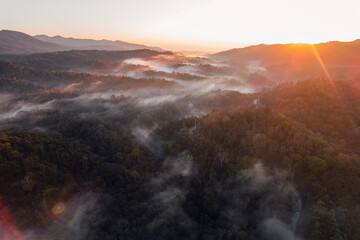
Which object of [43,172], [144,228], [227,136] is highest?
[227,136]

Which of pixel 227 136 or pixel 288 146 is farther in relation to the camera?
pixel 227 136

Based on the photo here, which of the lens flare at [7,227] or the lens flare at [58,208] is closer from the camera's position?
the lens flare at [7,227]

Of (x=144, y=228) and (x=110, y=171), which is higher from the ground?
(x=110, y=171)

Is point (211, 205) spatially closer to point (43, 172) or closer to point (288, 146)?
point (288, 146)

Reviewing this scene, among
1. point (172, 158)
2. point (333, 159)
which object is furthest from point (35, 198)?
point (333, 159)

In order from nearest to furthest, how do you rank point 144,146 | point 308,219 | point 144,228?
point 308,219, point 144,228, point 144,146

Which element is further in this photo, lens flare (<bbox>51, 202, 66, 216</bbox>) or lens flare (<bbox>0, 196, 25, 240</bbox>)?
lens flare (<bbox>51, 202, 66, 216</bbox>)

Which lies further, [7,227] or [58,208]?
[58,208]

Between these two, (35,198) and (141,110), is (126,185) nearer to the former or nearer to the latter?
(35,198)

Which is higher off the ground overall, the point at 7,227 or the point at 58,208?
the point at 7,227

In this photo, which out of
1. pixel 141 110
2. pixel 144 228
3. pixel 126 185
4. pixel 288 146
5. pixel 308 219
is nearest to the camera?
pixel 308 219
